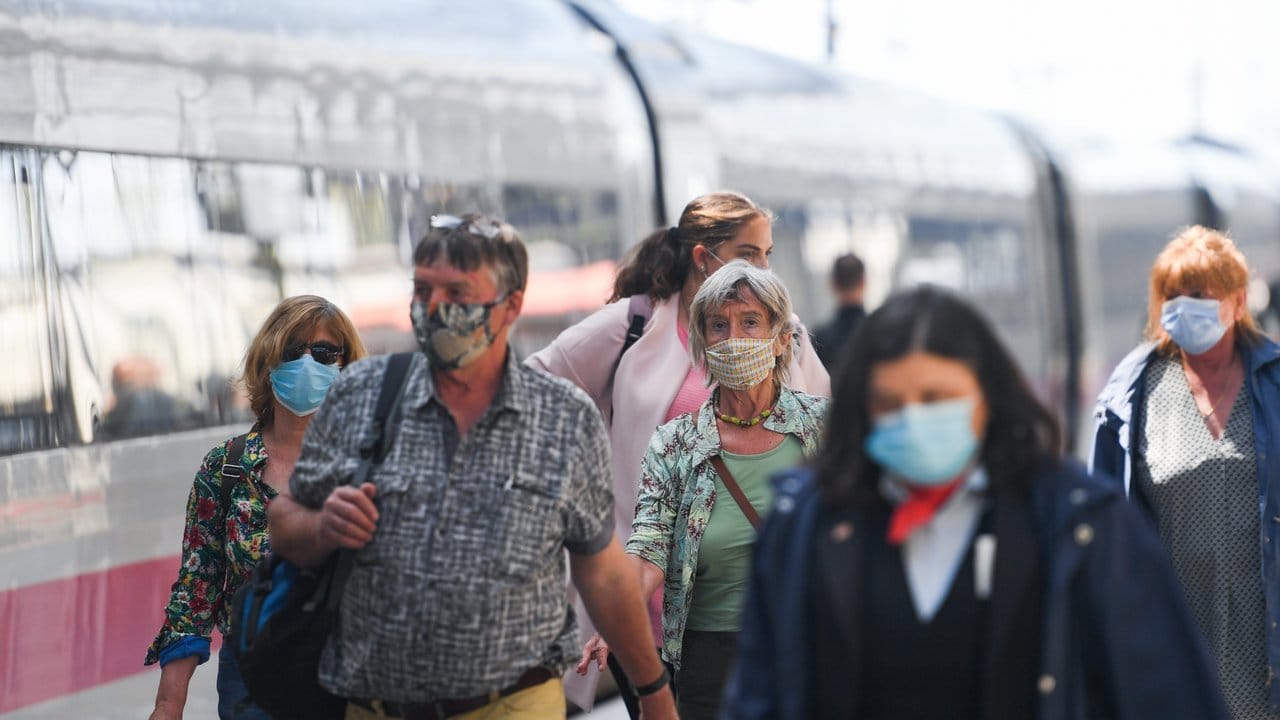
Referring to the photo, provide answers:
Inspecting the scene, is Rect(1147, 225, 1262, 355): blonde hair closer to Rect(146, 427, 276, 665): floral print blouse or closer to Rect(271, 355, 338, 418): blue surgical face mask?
Rect(271, 355, 338, 418): blue surgical face mask

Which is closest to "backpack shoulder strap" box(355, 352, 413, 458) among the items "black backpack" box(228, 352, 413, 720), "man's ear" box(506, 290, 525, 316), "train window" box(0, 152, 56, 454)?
"black backpack" box(228, 352, 413, 720)

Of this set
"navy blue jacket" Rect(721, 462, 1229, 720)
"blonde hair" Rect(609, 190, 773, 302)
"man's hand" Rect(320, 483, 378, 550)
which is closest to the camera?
"navy blue jacket" Rect(721, 462, 1229, 720)

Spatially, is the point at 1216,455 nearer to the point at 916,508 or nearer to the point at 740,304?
the point at 740,304

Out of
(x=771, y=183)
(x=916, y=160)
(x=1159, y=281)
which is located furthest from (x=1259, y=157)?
(x=1159, y=281)

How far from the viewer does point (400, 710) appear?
2.81 metres

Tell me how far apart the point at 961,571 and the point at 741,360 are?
1.57 metres

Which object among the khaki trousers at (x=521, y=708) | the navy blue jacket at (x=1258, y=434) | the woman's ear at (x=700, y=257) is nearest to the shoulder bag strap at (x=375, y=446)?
the khaki trousers at (x=521, y=708)

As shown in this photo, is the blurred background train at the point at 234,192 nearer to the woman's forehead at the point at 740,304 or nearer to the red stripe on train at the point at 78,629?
the red stripe on train at the point at 78,629

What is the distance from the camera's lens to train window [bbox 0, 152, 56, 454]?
14.0 feet

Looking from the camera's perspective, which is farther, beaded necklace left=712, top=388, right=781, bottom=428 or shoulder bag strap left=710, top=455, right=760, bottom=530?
beaded necklace left=712, top=388, right=781, bottom=428

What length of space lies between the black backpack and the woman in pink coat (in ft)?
4.65

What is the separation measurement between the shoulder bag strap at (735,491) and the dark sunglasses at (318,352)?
38.0 inches

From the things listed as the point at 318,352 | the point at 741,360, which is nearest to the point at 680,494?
the point at 741,360

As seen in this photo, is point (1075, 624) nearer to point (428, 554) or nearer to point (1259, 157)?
point (428, 554)
